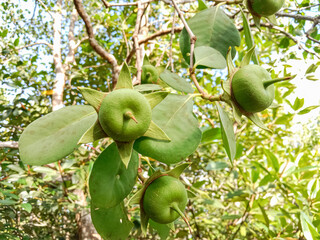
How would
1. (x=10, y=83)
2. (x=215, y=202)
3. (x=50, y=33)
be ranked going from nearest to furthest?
(x=215, y=202) < (x=10, y=83) < (x=50, y=33)

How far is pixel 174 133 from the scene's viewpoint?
593mm

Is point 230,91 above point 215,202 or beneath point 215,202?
above

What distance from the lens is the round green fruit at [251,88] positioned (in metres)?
0.57

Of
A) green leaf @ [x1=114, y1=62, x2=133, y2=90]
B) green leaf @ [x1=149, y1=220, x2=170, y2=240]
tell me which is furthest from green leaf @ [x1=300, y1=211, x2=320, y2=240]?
green leaf @ [x1=114, y1=62, x2=133, y2=90]

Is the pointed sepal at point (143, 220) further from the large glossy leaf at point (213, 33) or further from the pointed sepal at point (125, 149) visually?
the large glossy leaf at point (213, 33)

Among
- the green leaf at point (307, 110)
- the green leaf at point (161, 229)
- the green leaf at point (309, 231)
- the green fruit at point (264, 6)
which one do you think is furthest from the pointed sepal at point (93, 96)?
the green leaf at point (307, 110)

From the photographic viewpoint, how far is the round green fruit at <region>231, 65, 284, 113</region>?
0.57 meters

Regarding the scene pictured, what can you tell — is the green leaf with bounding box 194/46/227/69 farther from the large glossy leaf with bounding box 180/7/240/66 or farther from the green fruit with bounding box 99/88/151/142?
the green fruit with bounding box 99/88/151/142

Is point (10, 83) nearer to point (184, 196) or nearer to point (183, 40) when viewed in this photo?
point (183, 40)

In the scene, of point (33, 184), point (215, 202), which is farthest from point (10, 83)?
point (215, 202)

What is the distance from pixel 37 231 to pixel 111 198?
9.26 ft

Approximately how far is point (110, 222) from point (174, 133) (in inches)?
11.1

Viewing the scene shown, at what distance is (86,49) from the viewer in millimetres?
4344

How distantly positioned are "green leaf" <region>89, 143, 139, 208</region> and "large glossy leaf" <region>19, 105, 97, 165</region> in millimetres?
66
